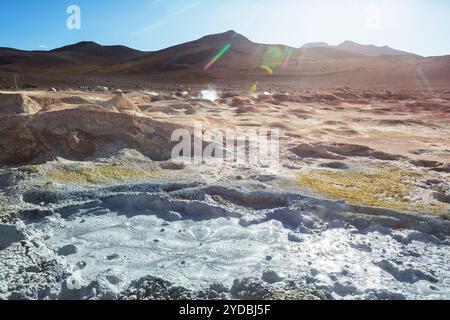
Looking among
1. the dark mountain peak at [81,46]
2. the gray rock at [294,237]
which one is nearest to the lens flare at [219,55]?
the dark mountain peak at [81,46]

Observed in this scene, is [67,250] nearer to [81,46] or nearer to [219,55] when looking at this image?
[219,55]

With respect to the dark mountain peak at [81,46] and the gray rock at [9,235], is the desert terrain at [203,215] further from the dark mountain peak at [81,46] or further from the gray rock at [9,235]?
the dark mountain peak at [81,46]

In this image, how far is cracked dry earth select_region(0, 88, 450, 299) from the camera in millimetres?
3014

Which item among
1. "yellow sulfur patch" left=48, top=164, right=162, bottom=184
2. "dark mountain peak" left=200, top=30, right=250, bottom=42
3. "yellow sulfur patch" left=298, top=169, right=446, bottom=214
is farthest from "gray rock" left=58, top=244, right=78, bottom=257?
"dark mountain peak" left=200, top=30, right=250, bottom=42

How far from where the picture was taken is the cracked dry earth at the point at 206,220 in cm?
301

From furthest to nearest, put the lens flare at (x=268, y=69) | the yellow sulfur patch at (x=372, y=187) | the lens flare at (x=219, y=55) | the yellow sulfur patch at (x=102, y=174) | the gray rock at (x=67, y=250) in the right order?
the lens flare at (x=219, y=55) < the lens flare at (x=268, y=69) < the yellow sulfur patch at (x=102, y=174) < the yellow sulfur patch at (x=372, y=187) < the gray rock at (x=67, y=250)

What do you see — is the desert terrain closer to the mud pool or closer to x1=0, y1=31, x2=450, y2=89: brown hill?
the mud pool

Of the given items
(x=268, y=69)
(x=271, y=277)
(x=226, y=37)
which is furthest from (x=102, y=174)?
(x=226, y=37)

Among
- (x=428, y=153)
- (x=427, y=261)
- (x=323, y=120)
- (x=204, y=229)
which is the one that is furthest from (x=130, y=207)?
(x=323, y=120)

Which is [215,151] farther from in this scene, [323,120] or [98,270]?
[323,120]

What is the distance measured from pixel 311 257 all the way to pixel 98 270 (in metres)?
1.55

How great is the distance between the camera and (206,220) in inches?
163

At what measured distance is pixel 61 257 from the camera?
3334 millimetres

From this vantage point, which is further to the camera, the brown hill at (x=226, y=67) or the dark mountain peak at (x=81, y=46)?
the dark mountain peak at (x=81, y=46)
